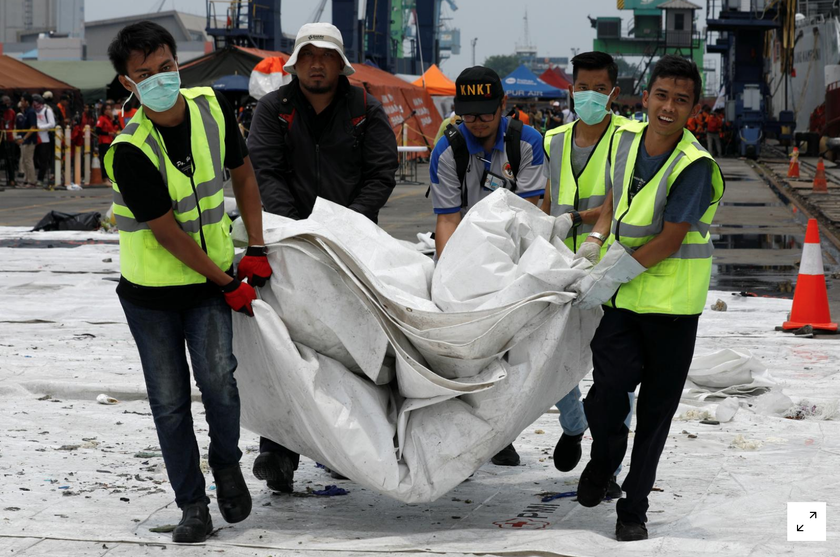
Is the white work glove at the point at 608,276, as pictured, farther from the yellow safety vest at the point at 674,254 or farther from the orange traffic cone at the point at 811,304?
the orange traffic cone at the point at 811,304

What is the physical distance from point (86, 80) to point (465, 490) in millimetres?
39359

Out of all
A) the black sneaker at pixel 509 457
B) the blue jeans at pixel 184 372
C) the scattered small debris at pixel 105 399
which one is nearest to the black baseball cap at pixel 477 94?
the blue jeans at pixel 184 372

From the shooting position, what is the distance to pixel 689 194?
3.94 m

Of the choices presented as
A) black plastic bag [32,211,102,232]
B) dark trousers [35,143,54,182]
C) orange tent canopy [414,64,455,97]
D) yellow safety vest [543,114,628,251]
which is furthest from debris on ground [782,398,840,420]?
orange tent canopy [414,64,455,97]

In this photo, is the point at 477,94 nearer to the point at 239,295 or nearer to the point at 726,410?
the point at 239,295

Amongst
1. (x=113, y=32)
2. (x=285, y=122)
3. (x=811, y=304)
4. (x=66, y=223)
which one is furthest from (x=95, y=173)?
(x=113, y=32)

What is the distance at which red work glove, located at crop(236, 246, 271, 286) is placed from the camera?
4258 mm

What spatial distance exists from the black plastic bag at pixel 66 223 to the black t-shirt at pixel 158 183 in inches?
453

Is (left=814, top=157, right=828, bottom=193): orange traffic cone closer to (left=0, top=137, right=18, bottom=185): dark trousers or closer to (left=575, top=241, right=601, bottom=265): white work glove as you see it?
(left=0, top=137, right=18, bottom=185): dark trousers

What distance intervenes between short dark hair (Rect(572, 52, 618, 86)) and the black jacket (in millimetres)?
973

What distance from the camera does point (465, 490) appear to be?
490 centimetres

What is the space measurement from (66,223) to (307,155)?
10984 millimetres

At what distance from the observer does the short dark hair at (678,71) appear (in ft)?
13.1

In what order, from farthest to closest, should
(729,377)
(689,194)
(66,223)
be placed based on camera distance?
(66,223) < (729,377) < (689,194)
